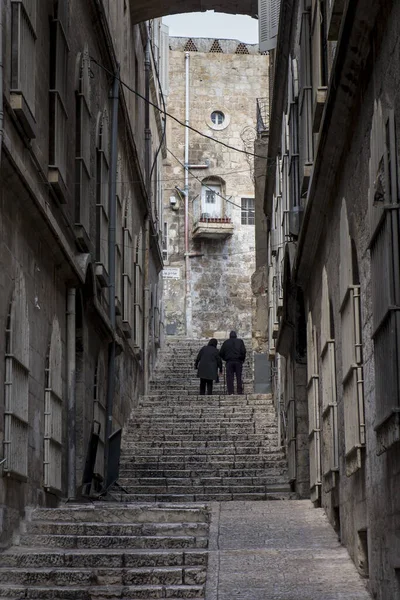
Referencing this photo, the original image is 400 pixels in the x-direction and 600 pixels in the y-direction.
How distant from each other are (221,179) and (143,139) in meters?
16.7

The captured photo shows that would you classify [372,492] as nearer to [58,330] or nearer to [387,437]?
[387,437]

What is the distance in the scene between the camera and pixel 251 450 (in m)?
18.2

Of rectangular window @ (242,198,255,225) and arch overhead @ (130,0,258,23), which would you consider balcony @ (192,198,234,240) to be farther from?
arch overhead @ (130,0,258,23)

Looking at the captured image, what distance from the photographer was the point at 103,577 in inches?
377

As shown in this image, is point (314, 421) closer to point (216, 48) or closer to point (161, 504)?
point (161, 504)

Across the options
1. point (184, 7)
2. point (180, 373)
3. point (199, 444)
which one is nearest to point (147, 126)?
point (184, 7)

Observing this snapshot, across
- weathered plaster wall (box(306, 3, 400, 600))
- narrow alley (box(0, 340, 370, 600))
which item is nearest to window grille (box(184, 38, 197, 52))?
narrow alley (box(0, 340, 370, 600))

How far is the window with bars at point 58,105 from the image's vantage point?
41.4 ft

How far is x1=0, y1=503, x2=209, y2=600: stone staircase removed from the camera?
30.3 ft

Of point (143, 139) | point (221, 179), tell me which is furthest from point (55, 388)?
point (221, 179)

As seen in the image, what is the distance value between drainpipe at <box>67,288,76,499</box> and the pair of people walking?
957 centimetres

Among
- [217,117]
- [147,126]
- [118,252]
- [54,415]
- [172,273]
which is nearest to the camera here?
[54,415]

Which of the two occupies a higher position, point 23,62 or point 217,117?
point 217,117

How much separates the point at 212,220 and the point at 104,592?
31956 millimetres
